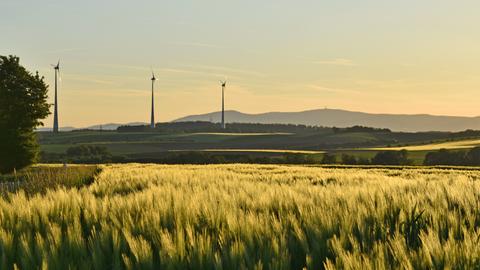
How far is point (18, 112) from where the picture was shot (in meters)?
56.5

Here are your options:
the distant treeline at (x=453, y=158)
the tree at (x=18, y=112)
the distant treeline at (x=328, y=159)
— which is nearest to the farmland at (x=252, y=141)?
the distant treeline at (x=453, y=158)

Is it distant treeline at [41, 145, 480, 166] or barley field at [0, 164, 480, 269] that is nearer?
barley field at [0, 164, 480, 269]

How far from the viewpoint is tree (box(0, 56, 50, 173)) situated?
179 feet

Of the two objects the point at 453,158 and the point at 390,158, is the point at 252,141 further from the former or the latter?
the point at 453,158

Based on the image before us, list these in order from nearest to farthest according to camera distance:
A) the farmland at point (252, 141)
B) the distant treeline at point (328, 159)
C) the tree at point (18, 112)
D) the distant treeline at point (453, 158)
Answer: the tree at point (18, 112) < the distant treeline at point (328, 159) < the distant treeline at point (453, 158) < the farmland at point (252, 141)

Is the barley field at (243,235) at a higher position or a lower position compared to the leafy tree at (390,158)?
higher

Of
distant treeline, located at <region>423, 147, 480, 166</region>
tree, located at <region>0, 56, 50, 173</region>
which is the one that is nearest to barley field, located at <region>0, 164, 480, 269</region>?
tree, located at <region>0, 56, 50, 173</region>

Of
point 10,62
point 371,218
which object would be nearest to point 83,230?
point 371,218

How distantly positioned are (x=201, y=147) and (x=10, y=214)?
447 feet

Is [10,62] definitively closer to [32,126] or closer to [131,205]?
[32,126]

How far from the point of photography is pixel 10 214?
664 centimetres

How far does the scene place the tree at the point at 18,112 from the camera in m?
54.7

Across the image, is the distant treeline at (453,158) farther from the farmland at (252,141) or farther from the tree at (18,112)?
the tree at (18,112)

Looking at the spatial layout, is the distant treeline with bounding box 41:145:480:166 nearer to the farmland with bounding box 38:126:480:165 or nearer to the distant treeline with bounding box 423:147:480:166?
the distant treeline with bounding box 423:147:480:166
